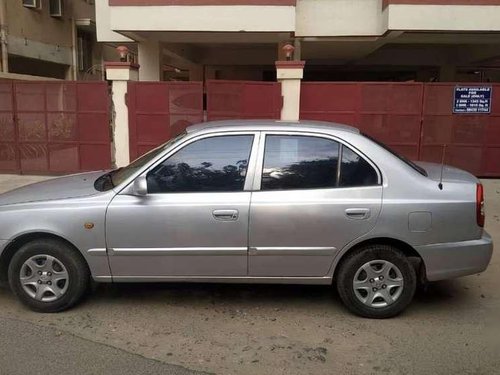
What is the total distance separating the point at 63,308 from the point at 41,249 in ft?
1.72

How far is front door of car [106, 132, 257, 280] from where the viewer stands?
418 cm

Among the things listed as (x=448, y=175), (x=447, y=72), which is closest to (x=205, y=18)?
(x=448, y=175)

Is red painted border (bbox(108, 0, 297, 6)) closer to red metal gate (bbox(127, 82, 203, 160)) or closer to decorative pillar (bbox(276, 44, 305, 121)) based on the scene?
decorative pillar (bbox(276, 44, 305, 121))

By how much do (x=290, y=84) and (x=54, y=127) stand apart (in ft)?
18.1

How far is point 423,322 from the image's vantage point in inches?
169

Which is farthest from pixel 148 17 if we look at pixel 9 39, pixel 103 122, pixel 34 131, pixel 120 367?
pixel 120 367

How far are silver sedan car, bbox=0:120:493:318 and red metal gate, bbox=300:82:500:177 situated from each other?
7.99 m

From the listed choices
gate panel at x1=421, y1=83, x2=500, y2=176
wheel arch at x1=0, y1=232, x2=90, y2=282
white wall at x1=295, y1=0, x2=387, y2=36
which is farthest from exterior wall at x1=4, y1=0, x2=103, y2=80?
wheel arch at x1=0, y1=232, x2=90, y2=282

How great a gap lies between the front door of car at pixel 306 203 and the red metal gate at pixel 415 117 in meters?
8.05

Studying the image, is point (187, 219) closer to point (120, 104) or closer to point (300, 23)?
point (120, 104)

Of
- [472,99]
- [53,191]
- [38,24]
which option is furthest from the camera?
[38,24]

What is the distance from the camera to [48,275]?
4.32 metres

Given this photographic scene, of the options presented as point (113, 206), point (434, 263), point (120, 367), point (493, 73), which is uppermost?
point (493, 73)

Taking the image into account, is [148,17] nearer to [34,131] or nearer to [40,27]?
[34,131]
